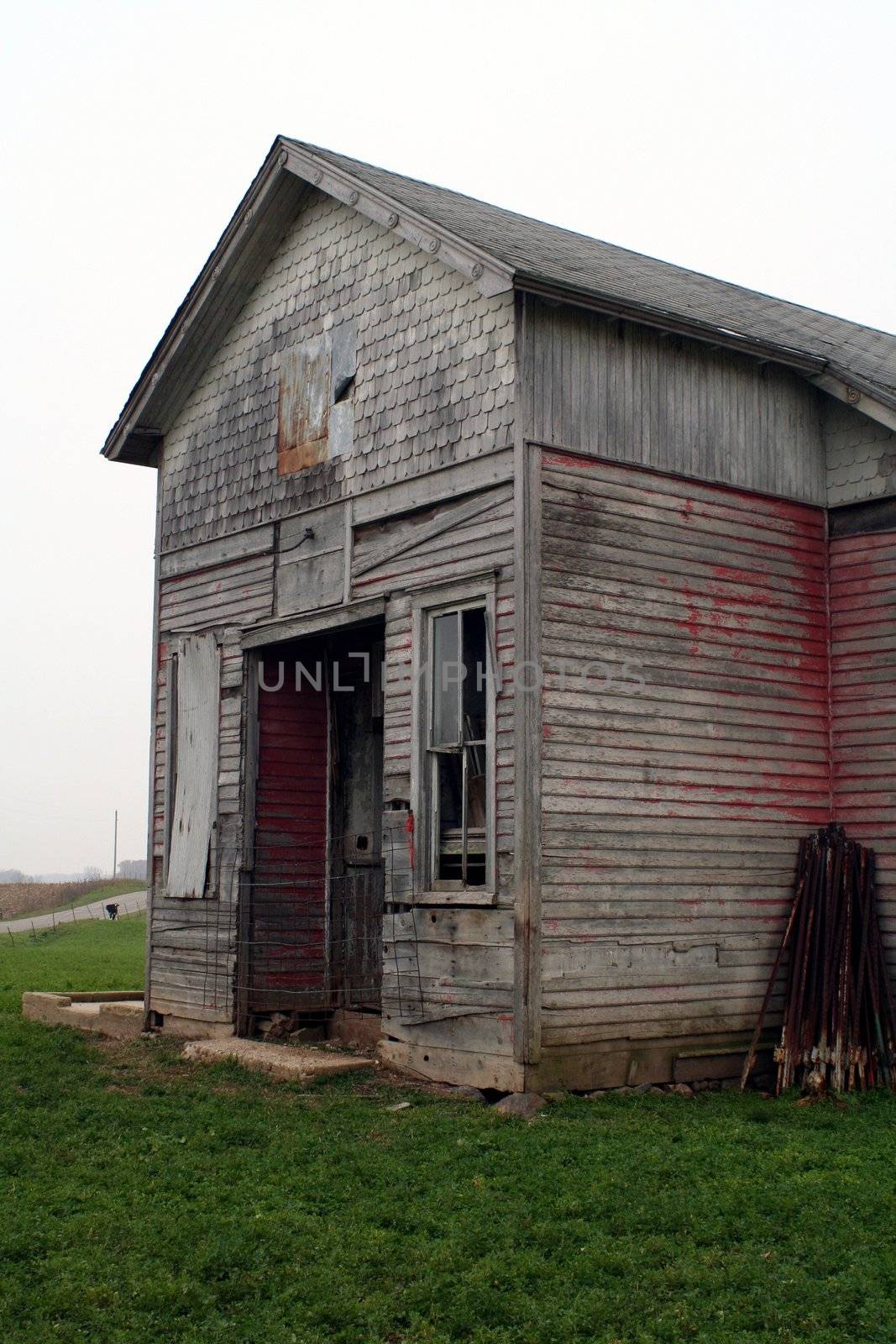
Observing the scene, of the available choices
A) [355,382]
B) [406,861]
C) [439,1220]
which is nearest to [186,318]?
[355,382]

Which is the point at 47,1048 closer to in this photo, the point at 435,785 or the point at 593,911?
the point at 435,785

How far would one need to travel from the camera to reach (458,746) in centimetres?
1207

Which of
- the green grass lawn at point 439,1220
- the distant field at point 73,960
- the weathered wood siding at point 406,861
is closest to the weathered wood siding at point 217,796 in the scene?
the distant field at point 73,960

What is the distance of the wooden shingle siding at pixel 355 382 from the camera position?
1218cm

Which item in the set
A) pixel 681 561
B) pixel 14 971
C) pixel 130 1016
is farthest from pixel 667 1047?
pixel 14 971

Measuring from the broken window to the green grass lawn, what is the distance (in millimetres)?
1887

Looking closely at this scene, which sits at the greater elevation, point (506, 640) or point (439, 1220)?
point (506, 640)

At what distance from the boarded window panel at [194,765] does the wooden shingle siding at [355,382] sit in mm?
1354

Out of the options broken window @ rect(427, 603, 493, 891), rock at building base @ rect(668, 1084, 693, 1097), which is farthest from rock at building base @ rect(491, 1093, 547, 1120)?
broken window @ rect(427, 603, 493, 891)

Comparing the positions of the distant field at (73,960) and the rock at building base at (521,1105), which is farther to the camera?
the distant field at (73,960)

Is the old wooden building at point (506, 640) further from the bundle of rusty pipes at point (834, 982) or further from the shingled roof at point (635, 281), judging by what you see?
the bundle of rusty pipes at point (834, 982)

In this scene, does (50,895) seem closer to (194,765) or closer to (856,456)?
(194,765)

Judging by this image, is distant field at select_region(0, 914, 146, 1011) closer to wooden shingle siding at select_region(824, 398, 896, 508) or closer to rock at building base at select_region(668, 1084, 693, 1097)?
rock at building base at select_region(668, 1084, 693, 1097)

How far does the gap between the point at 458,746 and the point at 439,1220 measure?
15.3 ft
